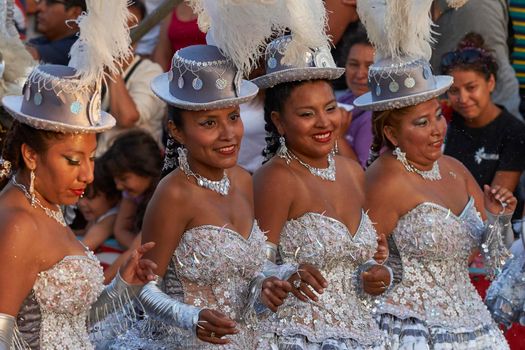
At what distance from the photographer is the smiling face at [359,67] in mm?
8727

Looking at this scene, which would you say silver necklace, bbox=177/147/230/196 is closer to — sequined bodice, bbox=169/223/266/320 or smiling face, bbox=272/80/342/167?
sequined bodice, bbox=169/223/266/320

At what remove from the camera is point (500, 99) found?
9.33 m

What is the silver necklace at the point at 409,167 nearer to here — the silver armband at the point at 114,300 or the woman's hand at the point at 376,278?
the woman's hand at the point at 376,278

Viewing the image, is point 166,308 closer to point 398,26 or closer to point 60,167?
point 60,167

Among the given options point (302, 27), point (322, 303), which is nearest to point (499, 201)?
point (322, 303)

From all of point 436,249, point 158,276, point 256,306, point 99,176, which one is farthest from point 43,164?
point 99,176

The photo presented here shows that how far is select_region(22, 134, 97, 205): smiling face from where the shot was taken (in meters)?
5.19

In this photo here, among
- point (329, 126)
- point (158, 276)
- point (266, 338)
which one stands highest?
point (329, 126)

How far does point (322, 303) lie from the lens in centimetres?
603

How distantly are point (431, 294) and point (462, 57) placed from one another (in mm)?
2638

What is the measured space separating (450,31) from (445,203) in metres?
3.13

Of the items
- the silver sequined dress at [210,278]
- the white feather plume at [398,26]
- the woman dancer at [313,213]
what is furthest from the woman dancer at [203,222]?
the white feather plume at [398,26]

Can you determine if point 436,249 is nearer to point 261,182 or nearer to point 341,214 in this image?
point 341,214

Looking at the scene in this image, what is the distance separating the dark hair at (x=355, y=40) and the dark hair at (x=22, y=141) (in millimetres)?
3951
